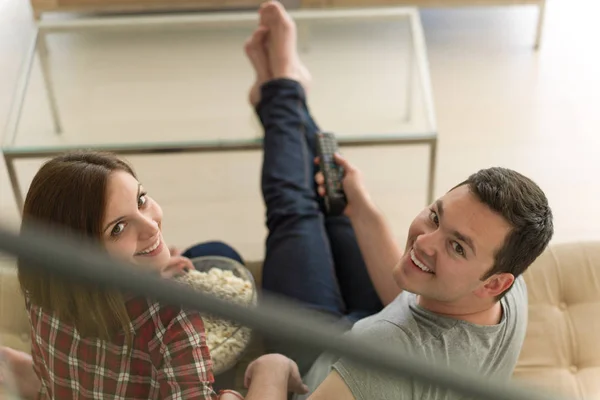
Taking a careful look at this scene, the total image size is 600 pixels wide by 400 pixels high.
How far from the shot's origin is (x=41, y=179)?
107 cm

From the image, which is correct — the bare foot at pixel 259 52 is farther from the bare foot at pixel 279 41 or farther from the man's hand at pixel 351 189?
the man's hand at pixel 351 189

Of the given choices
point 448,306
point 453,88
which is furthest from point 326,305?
point 453,88

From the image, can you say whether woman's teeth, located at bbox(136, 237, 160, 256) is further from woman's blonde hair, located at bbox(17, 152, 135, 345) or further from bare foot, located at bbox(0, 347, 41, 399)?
bare foot, located at bbox(0, 347, 41, 399)

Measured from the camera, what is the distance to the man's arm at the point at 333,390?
3.56ft

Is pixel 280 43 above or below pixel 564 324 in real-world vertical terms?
above

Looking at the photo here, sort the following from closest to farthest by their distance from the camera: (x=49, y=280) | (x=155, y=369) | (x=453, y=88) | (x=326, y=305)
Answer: (x=49, y=280)
(x=155, y=369)
(x=326, y=305)
(x=453, y=88)

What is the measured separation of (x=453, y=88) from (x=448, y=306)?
1.53 m

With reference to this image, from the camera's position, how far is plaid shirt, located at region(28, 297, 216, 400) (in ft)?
3.64

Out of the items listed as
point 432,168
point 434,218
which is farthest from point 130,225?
point 432,168

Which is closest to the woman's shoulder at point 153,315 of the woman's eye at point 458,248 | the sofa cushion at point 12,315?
the sofa cushion at point 12,315

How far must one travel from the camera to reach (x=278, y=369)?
129cm

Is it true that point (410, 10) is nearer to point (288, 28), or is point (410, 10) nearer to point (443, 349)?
point (288, 28)

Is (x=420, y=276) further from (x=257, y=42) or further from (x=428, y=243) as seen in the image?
(x=257, y=42)

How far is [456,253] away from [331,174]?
0.60m
